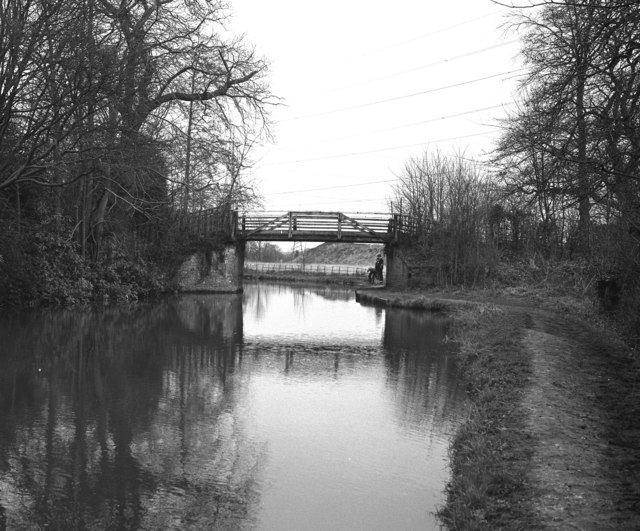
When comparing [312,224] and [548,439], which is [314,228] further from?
[548,439]

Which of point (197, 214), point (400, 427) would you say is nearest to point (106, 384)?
point (400, 427)

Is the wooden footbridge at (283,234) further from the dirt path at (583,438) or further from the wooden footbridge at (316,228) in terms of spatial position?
the dirt path at (583,438)

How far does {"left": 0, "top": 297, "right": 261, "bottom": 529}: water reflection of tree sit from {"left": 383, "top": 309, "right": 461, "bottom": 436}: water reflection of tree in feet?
8.90

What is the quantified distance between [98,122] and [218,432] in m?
9.99

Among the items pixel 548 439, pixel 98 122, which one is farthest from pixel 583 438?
pixel 98 122

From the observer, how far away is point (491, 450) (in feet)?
20.5

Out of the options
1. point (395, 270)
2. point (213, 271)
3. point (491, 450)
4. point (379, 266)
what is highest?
point (379, 266)

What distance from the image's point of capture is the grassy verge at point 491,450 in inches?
195

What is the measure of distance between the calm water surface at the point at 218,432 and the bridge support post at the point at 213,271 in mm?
18045

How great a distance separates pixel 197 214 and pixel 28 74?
70.3ft

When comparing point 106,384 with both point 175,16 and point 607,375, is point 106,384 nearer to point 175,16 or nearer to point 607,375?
point 607,375

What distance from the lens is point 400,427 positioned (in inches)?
324

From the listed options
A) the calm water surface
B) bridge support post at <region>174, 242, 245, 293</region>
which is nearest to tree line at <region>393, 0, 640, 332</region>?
the calm water surface

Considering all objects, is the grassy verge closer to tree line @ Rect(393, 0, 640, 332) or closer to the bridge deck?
tree line @ Rect(393, 0, 640, 332)
